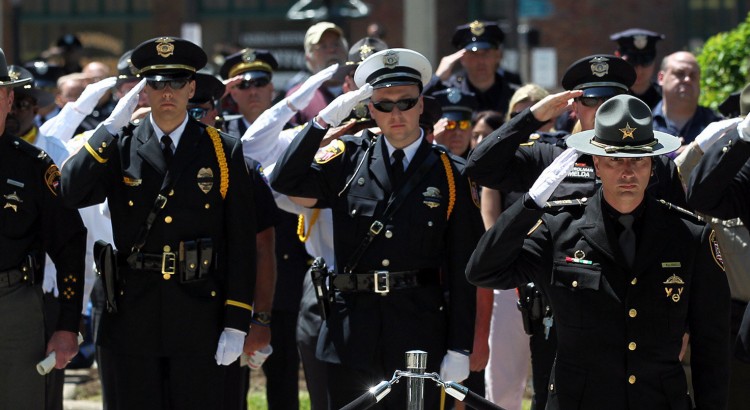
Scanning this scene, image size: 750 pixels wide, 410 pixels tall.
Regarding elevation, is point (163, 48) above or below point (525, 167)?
above

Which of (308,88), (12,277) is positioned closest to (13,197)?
(12,277)

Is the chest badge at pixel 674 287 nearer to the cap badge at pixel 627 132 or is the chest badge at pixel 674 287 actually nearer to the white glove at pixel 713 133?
the cap badge at pixel 627 132

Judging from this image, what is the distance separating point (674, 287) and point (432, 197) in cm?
151

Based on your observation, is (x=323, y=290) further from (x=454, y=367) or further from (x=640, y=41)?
(x=640, y=41)

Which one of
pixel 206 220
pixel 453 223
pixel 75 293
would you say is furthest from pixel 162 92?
pixel 453 223

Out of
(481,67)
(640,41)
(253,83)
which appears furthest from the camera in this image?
(481,67)

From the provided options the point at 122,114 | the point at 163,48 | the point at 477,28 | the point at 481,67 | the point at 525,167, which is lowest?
the point at 525,167

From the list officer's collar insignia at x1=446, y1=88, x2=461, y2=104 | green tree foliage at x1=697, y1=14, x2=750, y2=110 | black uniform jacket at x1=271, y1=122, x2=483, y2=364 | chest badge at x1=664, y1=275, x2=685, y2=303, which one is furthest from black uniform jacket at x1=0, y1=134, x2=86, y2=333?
green tree foliage at x1=697, y1=14, x2=750, y2=110

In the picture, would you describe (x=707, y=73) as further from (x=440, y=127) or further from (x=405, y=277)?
(x=405, y=277)

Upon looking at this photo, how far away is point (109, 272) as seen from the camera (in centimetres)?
612

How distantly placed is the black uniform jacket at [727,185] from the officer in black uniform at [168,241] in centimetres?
205

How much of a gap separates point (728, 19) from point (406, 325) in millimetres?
19389

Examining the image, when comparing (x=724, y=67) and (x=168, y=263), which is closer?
(x=168, y=263)

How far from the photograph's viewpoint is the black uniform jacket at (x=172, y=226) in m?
6.12
